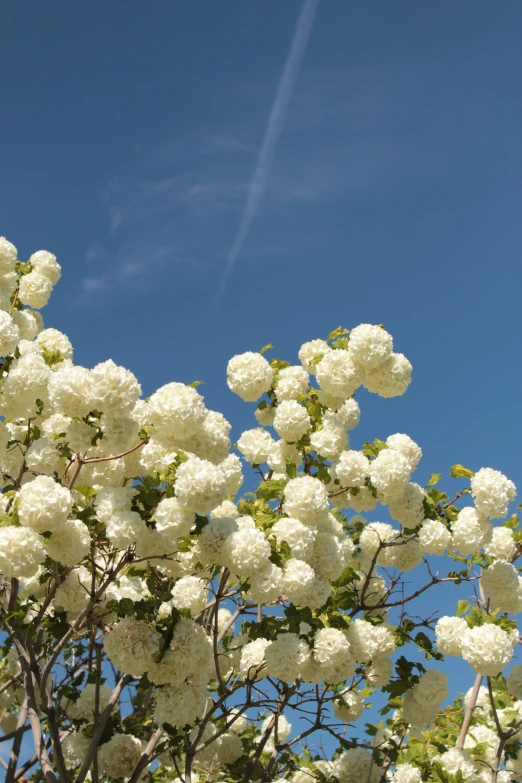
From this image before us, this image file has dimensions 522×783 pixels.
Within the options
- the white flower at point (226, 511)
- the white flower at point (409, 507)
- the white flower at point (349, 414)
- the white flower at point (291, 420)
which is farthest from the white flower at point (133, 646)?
the white flower at point (349, 414)

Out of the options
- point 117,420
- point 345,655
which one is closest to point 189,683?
point 345,655

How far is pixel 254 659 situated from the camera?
6012 millimetres

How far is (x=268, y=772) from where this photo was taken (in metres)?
5.95

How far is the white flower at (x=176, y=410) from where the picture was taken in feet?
14.9

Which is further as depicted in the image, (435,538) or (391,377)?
(391,377)

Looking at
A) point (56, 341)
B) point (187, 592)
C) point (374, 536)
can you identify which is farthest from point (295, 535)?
point (56, 341)

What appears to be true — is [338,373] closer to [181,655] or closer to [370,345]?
[370,345]

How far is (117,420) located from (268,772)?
3478 millimetres

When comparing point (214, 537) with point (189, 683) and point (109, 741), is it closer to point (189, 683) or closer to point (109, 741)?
point (189, 683)

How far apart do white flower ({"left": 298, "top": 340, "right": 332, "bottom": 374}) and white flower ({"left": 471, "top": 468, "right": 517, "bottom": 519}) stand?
1.88 meters

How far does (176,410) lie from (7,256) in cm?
365

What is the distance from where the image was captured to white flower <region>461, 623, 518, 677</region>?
5.41 metres

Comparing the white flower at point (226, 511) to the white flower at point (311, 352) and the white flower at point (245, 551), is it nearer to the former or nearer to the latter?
the white flower at point (311, 352)

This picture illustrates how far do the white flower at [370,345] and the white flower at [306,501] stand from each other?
1.71m
